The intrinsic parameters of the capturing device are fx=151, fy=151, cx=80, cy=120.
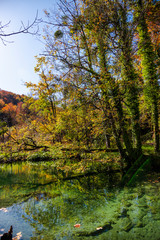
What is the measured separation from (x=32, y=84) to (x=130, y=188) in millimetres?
11023

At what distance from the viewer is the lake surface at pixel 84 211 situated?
296 centimetres

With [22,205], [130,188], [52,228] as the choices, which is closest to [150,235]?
[52,228]

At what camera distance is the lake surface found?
296 cm

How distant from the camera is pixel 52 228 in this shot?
10.5 feet

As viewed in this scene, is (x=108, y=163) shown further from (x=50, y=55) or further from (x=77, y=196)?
(x=50, y=55)

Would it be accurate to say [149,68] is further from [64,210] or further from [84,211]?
[64,210]

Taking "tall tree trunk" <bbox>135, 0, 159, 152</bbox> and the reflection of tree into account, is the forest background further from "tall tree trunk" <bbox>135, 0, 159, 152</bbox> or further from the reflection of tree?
the reflection of tree

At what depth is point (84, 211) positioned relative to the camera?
3898mm

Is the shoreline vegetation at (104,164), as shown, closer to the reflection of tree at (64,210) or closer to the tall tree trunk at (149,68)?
the tall tree trunk at (149,68)

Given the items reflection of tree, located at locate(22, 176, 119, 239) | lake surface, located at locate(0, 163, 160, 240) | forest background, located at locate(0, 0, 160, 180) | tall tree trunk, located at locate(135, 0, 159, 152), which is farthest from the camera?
tall tree trunk, located at locate(135, 0, 159, 152)

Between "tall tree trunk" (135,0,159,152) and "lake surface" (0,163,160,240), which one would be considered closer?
"lake surface" (0,163,160,240)

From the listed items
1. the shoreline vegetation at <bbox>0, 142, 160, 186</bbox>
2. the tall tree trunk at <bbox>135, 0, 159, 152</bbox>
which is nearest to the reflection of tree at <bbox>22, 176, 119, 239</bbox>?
the shoreline vegetation at <bbox>0, 142, 160, 186</bbox>

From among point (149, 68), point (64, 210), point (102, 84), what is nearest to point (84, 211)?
point (64, 210)

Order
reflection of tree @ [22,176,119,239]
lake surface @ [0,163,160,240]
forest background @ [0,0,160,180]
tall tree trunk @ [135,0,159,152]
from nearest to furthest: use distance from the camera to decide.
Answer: lake surface @ [0,163,160,240]
reflection of tree @ [22,176,119,239]
forest background @ [0,0,160,180]
tall tree trunk @ [135,0,159,152]
